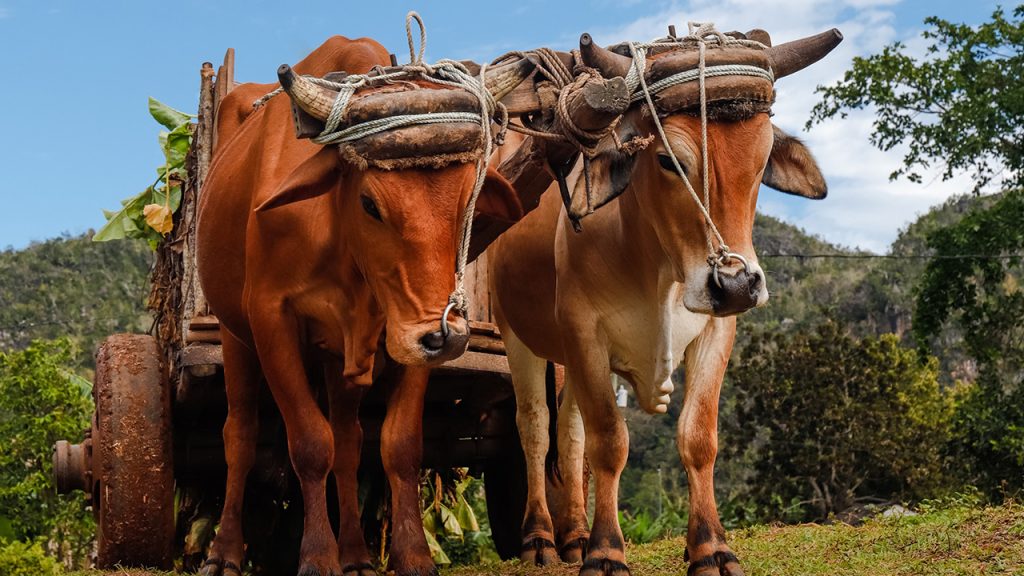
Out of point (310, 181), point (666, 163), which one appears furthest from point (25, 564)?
point (666, 163)

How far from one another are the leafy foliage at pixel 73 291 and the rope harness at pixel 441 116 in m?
25.8

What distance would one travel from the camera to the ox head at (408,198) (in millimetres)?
4180

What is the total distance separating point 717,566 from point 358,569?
4.62 feet

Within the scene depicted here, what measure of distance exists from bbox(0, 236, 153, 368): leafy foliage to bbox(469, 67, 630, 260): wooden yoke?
82.9ft

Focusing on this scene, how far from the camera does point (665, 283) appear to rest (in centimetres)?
482

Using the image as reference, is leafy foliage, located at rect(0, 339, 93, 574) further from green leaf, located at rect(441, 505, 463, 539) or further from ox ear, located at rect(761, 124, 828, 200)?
ox ear, located at rect(761, 124, 828, 200)

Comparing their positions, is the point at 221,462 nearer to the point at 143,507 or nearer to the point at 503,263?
the point at 143,507

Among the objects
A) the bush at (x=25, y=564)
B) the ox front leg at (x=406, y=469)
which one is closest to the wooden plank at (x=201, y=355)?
the ox front leg at (x=406, y=469)

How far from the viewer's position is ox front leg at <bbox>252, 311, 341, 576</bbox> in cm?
474

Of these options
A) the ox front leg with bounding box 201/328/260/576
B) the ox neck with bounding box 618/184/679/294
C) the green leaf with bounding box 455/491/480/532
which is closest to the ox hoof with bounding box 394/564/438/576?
the ox front leg with bounding box 201/328/260/576

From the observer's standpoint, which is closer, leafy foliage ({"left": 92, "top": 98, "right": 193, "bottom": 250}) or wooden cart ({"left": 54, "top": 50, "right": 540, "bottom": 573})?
wooden cart ({"left": 54, "top": 50, "right": 540, "bottom": 573})

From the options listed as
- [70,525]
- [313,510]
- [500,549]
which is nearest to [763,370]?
[70,525]

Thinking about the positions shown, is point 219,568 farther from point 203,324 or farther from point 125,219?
point 125,219

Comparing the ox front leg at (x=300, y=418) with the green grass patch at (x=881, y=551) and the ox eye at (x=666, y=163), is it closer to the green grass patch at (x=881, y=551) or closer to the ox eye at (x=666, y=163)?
the green grass patch at (x=881, y=551)
